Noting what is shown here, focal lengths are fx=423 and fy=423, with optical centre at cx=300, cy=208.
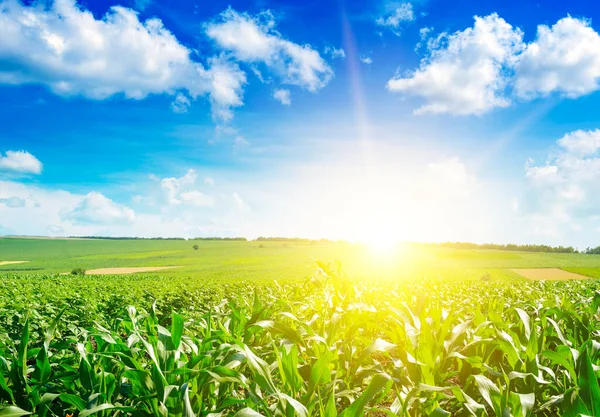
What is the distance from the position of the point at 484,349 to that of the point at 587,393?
1.52m

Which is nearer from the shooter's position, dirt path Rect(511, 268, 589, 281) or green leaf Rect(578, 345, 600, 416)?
green leaf Rect(578, 345, 600, 416)

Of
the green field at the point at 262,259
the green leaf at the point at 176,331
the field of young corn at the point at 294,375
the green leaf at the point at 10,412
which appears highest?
the green leaf at the point at 176,331

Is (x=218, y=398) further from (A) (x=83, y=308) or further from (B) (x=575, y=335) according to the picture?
(A) (x=83, y=308)

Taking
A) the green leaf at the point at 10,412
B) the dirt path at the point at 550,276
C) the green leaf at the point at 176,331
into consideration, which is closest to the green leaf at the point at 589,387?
the green leaf at the point at 176,331

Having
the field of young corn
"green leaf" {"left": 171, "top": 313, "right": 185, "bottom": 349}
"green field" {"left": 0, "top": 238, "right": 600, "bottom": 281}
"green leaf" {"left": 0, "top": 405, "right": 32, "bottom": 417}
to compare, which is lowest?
"green field" {"left": 0, "top": 238, "right": 600, "bottom": 281}

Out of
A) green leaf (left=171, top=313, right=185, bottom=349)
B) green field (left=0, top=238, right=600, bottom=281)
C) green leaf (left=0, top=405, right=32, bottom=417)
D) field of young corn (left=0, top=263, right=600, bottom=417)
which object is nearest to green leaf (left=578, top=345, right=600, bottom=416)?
field of young corn (left=0, top=263, right=600, bottom=417)

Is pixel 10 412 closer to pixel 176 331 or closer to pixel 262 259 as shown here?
pixel 176 331

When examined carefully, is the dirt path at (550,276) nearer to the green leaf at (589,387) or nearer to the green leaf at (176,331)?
the green leaf at (589,387)

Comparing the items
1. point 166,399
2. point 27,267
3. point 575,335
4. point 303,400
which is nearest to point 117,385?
point 166,399

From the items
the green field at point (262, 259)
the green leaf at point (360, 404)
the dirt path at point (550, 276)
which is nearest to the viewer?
the green leaf at point (360, 404)

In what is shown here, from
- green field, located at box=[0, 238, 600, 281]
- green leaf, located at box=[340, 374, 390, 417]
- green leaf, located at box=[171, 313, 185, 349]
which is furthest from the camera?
green field, located at box=[0, 238, 600, 281]

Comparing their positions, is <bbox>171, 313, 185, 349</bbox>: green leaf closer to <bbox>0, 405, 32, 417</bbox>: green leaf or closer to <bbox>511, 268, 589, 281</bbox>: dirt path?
<bbox>0, 405, 32, 417</bbox>: green leaf

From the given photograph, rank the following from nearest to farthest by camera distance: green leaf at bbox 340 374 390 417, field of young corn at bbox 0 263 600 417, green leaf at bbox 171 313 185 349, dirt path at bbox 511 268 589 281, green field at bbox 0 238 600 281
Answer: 1. green leaf at bbox 340 374 390 417
2. field of young corn at bbox 0 263 600 417
3. green leaf at bbox 171 313 185 349
4. dirt path at bbox 511 268 589 281
5. green field at bbox 0 238 600 281

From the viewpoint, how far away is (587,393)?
230 cm
